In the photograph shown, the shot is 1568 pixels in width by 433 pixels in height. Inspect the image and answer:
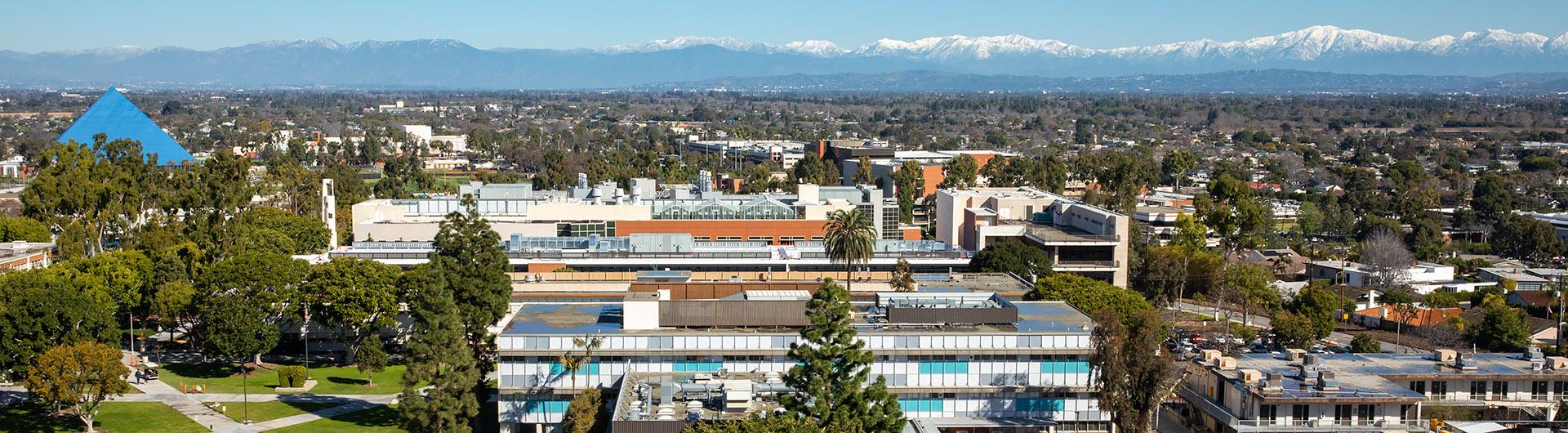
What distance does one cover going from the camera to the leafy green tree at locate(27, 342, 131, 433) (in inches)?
1737

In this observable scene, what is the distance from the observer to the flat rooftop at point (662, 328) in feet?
137

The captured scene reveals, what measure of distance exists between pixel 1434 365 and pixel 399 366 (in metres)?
36.9

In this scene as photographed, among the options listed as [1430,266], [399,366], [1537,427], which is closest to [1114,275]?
[1430,266]

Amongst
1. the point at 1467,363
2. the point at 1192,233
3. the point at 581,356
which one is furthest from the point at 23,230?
the point at 1467,363

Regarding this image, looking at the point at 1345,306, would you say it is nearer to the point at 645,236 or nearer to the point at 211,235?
the point at 645,236

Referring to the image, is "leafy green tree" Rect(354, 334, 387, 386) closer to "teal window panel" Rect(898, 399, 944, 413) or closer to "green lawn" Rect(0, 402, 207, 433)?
"green lawn" Rect(0, 402, 207, 433)

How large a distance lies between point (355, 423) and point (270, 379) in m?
8.85

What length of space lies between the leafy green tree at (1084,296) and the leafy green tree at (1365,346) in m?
8.12

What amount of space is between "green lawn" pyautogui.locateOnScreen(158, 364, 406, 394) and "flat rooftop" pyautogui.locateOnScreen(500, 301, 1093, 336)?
343 inches

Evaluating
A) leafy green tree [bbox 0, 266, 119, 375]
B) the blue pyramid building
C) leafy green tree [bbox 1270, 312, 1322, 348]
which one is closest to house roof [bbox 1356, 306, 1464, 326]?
leafy green tree [bbox 1270, 312, 1322, 348]

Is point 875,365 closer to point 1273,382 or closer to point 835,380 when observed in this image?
point 835,380

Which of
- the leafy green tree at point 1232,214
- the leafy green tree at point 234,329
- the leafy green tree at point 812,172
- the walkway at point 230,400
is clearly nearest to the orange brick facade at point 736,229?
the leafy green tree at point 1232,214

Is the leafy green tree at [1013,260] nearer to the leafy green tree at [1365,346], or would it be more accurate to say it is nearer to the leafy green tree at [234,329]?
the leafy green tree at [1365,346]

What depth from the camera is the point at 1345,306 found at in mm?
69250
